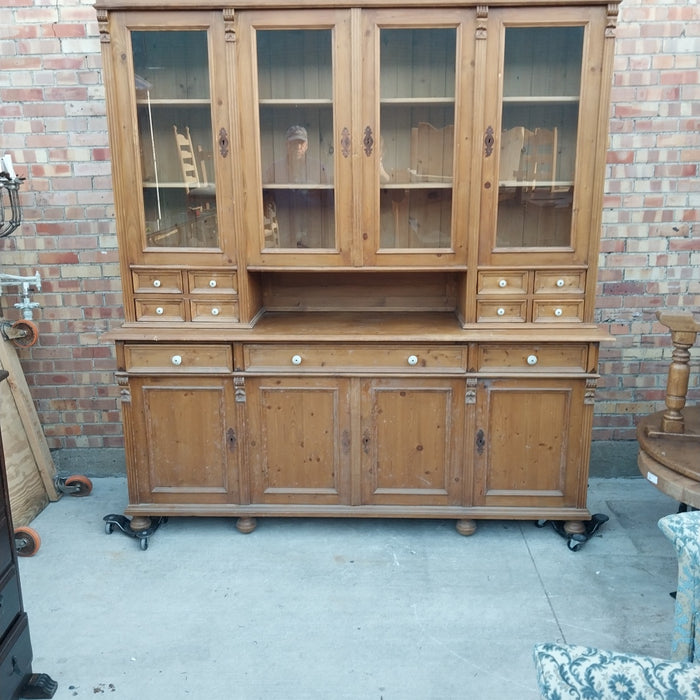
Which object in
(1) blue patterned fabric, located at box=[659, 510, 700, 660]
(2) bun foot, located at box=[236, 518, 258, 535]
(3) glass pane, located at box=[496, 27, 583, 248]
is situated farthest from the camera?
(2) bun foot, located at box=[236, 518, 258, 535]

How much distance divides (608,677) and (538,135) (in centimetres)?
216

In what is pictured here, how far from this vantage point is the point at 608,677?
1232mm

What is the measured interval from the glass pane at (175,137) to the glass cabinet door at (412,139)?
68 centimetres

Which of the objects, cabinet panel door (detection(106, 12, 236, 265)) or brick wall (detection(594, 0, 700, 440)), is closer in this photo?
cabinet panel door (detection(106, 12, 236, 265))

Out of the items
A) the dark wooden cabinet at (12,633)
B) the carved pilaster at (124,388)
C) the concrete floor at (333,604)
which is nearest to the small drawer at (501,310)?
the concrete floor at (333,604)

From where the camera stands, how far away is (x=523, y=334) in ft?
9.09

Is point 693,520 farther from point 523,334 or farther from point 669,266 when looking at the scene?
point 669,266

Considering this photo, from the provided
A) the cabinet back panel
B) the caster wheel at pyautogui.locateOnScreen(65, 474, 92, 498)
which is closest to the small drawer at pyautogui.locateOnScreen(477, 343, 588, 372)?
the cabinet back panel

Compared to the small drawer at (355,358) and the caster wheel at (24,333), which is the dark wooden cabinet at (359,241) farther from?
the caster wheel at (24,333)

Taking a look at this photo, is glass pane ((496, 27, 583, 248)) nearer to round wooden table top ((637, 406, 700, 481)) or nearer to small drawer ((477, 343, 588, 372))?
small drawer ((477, 343, 588, 372))

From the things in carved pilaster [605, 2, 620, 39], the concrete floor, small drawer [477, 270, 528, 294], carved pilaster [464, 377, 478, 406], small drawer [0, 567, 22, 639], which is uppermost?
carved pilaster [605, 2, 620, 39]

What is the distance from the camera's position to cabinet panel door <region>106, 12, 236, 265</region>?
2.64 m

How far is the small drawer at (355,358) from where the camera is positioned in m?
2.81

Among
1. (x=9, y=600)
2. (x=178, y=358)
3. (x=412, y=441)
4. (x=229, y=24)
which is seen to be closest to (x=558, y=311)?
(x=412, y=441)
